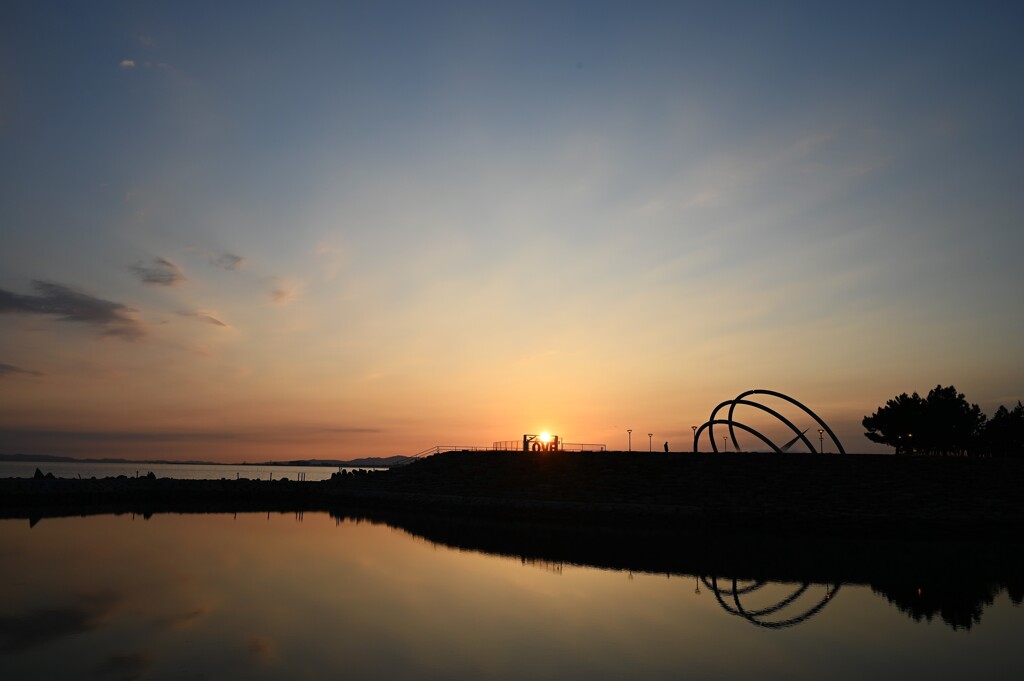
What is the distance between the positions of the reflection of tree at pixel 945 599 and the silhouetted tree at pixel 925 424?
61.2 metres

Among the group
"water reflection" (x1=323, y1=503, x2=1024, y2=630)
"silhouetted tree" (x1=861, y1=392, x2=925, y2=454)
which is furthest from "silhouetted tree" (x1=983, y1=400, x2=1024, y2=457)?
"water reflection" (x1=323, y1=503, x2=1024, y2=630)

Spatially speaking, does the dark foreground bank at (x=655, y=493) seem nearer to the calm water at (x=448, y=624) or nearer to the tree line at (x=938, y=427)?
the calm water at (x=448, y=624)

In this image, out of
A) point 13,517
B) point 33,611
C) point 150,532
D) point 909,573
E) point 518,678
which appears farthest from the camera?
point 13,517

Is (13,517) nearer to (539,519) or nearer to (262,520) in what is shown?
(262,520)

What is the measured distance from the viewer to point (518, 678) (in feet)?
43.5

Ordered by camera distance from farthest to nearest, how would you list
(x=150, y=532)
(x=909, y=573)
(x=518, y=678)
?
(x=150, y=532) < (x=909, y=573) < (x=518, y=678)

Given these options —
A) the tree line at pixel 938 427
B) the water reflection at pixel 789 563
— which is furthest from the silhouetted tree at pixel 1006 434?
the water reflection at pixel 789 563

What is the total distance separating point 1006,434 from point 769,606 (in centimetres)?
9279

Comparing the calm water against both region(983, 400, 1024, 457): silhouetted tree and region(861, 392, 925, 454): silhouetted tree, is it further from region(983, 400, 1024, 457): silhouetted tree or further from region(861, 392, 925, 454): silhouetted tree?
region(983, 400, 1024, 457): silhouetted tree

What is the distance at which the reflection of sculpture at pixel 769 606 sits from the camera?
1831cm

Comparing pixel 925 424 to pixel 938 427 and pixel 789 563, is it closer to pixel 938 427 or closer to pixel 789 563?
pixel 938 427

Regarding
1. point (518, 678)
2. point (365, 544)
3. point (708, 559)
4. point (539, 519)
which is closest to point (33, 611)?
point (518, 678)

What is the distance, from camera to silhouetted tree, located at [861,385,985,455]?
261 ft

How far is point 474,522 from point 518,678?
31659 mm
